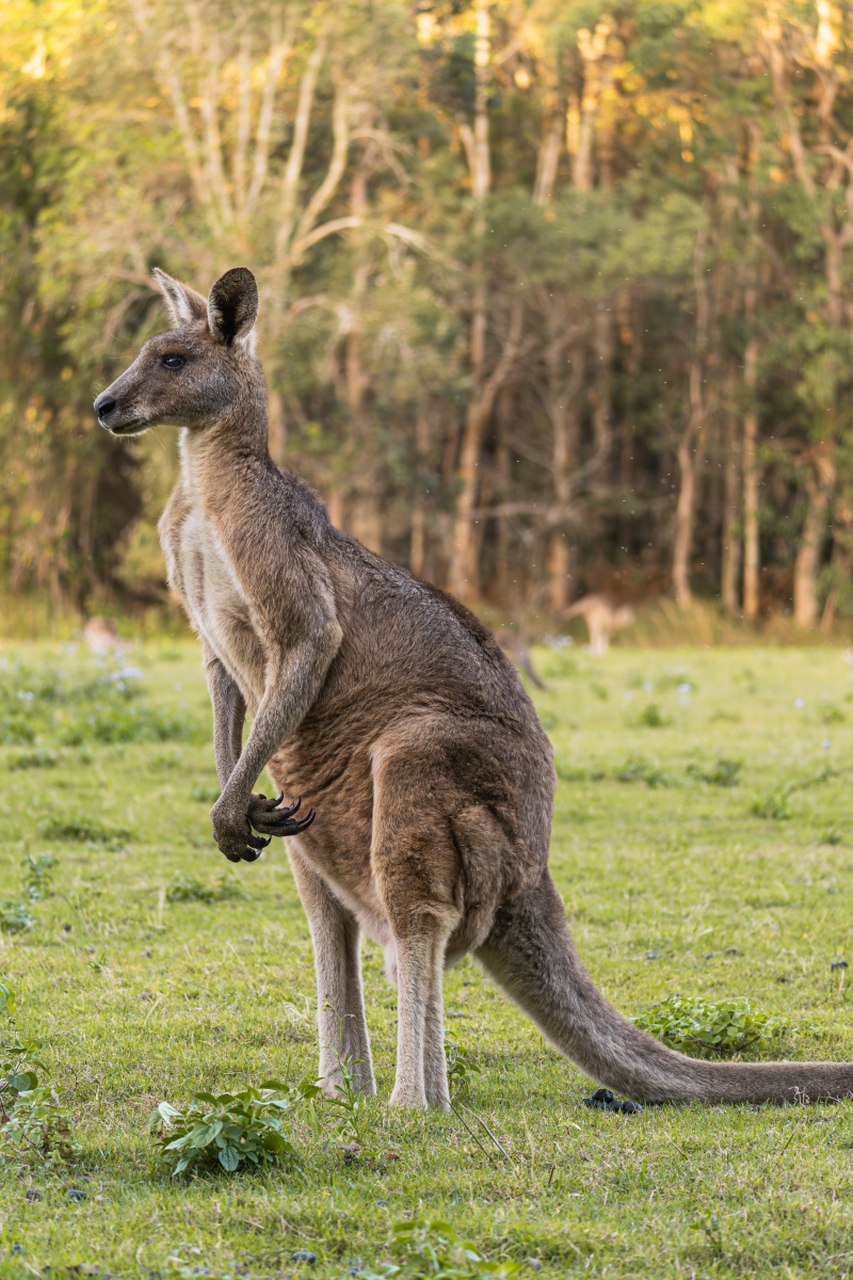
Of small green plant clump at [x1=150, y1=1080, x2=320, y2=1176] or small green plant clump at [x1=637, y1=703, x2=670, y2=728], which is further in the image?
small green plant clump at [x1=637, y1=703, x2=670, y2=728]

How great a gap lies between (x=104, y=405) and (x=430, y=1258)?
2.20 metres

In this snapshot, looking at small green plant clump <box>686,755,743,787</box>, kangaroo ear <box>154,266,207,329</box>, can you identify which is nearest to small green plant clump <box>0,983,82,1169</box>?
kangaroo ear <box>154,266,207,329</box>

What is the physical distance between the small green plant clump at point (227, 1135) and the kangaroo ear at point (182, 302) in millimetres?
1979

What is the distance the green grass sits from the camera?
257 centimetres

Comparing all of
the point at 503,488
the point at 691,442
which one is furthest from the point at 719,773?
the point at 503,488

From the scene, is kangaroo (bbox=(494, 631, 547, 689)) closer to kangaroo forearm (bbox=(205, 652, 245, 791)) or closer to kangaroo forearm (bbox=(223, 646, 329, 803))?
kangaroo forearm (bbox=(205, 652, 245, 791))

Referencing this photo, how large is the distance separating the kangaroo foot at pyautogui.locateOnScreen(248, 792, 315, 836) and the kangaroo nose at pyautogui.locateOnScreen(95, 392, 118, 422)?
106 centimetres

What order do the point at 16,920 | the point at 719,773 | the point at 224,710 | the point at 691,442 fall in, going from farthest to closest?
the point at 691,442 → the point at 719,773 → the point at 16,920 → the point at 224,710

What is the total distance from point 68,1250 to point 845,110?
2249 centimetres

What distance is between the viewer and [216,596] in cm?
354

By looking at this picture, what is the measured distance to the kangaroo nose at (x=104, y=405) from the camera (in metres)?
3.50

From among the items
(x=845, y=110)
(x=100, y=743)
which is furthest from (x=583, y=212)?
(x=100, y=743)

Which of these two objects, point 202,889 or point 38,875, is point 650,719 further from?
point 38,875

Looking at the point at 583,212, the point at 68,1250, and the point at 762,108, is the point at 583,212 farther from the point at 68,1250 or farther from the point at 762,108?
the point at 68,1250
